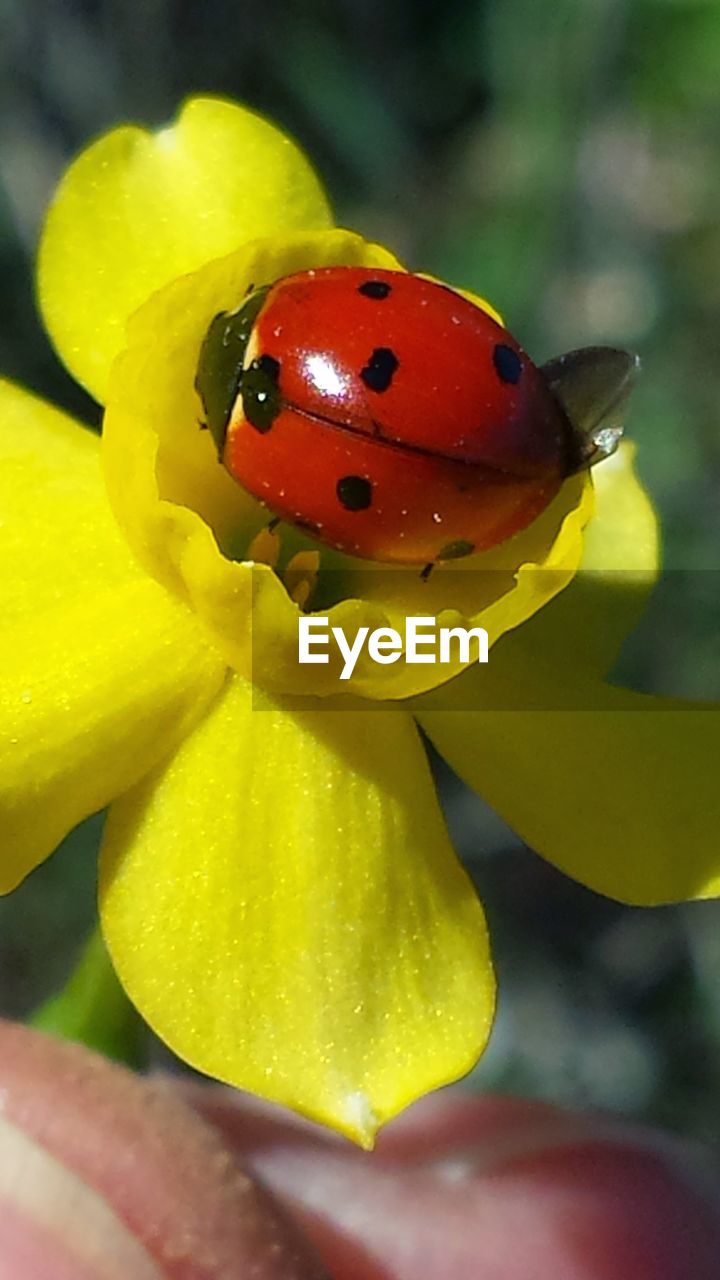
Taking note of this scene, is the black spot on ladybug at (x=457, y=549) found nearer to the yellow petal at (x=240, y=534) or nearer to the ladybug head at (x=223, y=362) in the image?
the yellow petal at (x=240, y=534)

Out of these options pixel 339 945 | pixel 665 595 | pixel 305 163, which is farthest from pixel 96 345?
pixel 665 595

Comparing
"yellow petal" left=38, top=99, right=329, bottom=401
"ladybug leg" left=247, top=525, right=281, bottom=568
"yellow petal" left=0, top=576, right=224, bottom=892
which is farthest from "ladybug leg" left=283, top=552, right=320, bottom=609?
"yellow petal" left=38, top=99, right=329, bottom=401

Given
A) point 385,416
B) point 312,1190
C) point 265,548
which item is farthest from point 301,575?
point 312,1190

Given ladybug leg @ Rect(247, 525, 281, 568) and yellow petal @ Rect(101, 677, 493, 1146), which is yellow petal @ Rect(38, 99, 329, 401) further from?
yellow petal @ Rect(101, 677, 493, 1146)

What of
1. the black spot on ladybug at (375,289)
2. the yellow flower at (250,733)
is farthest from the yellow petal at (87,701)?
the black spot on ladybug at (375,289)

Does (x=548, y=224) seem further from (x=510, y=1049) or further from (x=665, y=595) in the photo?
(x=510, y=1049)

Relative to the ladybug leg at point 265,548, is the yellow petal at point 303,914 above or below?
below
